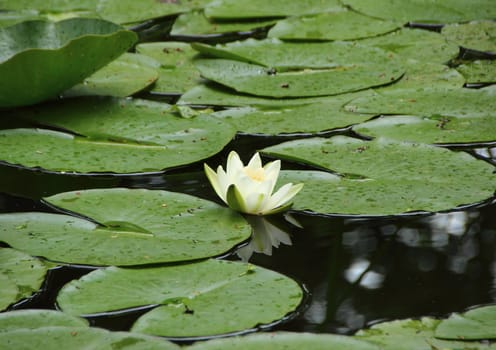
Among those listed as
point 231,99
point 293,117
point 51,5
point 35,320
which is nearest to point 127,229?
point 35,320

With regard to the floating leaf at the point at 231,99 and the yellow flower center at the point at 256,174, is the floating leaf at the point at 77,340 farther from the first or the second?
the floating leaf at the point at 231,99

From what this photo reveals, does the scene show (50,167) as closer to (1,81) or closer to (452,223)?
Result: (1,81)

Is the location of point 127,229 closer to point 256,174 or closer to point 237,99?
point 256,174

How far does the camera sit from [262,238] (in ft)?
6.42

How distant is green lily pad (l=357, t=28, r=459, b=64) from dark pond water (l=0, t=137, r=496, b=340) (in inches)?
52.8

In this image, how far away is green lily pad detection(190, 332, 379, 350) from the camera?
1.47 m

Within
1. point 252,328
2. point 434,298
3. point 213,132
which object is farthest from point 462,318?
point 213,132

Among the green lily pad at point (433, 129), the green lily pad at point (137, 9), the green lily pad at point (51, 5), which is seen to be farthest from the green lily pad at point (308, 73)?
the green lily pad at point (51, 5)

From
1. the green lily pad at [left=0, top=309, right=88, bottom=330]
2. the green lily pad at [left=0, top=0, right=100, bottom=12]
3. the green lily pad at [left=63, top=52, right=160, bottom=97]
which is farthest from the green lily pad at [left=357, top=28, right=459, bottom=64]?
the green lily pad at [left=0, top=309, right=88, bottom=330]

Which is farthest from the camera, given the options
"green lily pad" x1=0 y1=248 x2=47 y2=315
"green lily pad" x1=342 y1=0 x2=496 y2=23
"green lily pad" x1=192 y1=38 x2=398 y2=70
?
"green lily pad" x1=342 y1=0 x2=496 y2=23

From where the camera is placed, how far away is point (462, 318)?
1.57 m

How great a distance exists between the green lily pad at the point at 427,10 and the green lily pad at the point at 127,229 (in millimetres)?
1988

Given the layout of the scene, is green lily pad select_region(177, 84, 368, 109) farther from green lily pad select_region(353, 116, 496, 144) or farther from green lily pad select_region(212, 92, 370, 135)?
green lily pad select_region(353, 116, 496, 144)

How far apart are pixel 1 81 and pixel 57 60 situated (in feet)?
0.61
